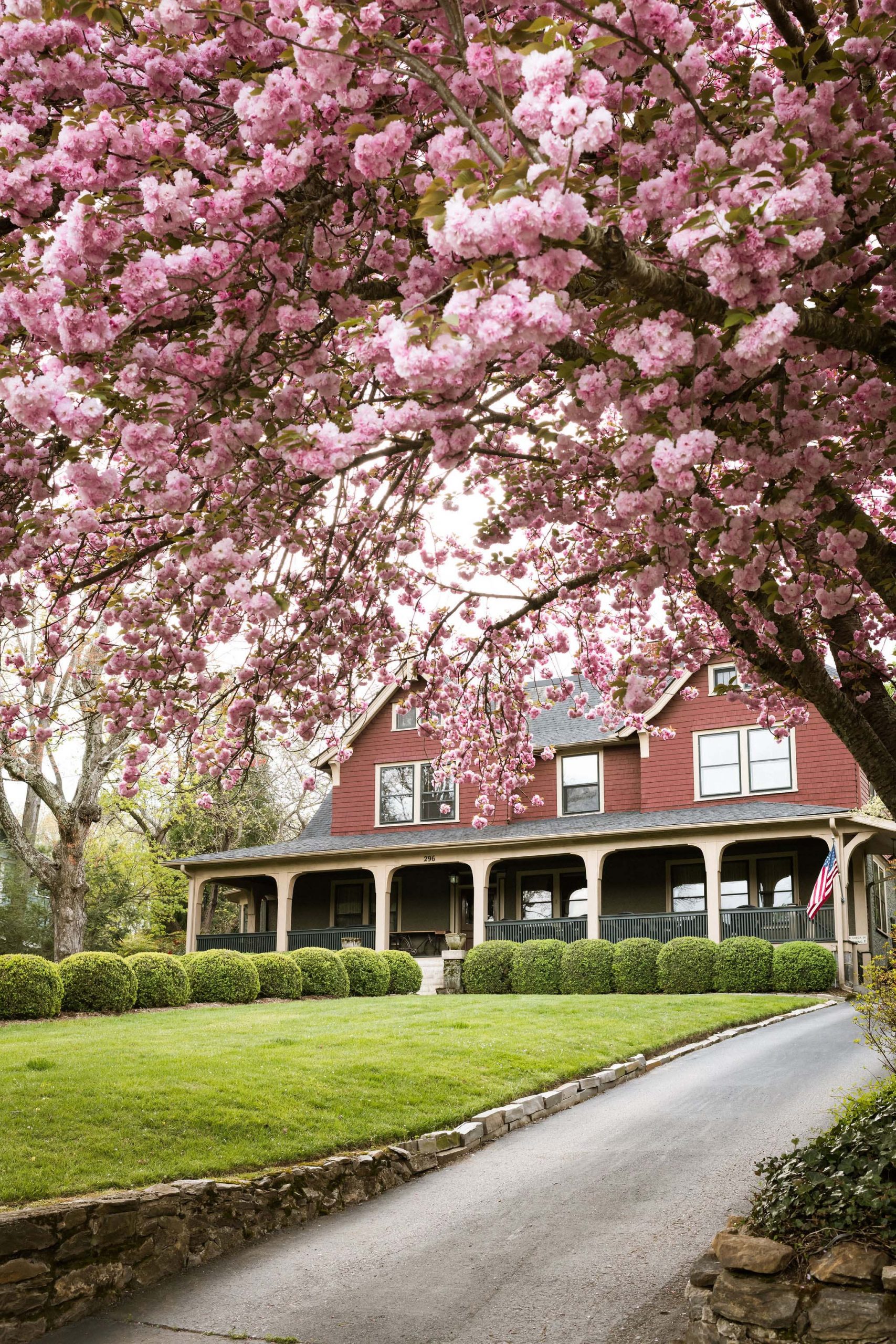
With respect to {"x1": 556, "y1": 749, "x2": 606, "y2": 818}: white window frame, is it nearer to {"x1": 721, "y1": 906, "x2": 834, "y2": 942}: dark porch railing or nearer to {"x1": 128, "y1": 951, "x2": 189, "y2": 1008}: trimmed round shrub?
{"x1": 721, "y1": 906, "x2": 834, "y2": 942}: dark porch railing

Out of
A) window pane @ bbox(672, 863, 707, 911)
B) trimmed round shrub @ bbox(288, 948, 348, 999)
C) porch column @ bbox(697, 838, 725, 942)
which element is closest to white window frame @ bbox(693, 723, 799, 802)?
window pane @ bbox(672, 863, 707, 911)

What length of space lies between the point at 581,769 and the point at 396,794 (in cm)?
484

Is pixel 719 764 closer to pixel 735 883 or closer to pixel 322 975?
pixel 735 883

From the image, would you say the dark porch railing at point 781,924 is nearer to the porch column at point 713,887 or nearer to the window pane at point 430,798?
the porch column at point 713,887

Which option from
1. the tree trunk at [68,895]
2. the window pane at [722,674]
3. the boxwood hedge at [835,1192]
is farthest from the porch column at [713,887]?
the boxwood hedge at [835,1192]

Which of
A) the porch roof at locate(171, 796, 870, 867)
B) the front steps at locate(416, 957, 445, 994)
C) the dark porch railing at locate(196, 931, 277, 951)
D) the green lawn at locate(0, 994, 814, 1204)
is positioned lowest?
the front steps at locate(416, 957, 445, 994)

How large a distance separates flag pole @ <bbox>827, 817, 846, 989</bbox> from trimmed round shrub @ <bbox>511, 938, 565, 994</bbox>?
4.86 m

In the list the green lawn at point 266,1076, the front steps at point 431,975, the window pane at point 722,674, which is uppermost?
the window pane at point 722,674

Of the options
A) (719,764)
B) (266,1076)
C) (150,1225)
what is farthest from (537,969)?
(150,1225)

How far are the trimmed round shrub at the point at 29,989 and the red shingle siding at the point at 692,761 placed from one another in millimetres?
12981

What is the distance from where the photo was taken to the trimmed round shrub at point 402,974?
21.4 m

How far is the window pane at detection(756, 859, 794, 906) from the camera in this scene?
2284 cm

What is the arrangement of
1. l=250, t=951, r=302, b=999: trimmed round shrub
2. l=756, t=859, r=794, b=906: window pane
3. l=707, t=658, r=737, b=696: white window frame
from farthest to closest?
l=707, t=658, r=737, b=696: white window frame
l=756, t=859, r=794, b=906: window pane
l=250, t=951, r=302, b=999: trimmed round shrub

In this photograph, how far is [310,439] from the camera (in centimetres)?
384
